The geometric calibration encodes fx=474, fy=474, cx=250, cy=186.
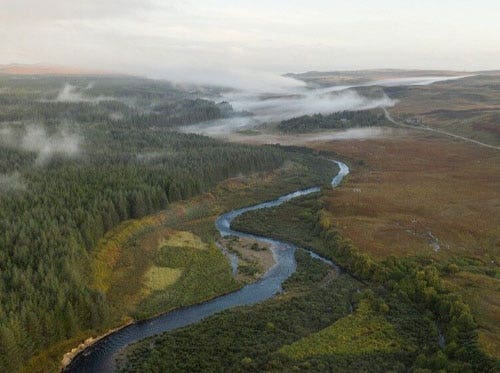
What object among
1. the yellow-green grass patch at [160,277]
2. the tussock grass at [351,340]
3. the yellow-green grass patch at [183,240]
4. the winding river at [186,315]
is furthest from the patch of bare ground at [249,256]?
the tussock grass at [351,340]

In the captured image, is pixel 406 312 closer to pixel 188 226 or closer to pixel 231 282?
pixel 231 282

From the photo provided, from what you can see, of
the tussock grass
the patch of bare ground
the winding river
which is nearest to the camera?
the tussock grass

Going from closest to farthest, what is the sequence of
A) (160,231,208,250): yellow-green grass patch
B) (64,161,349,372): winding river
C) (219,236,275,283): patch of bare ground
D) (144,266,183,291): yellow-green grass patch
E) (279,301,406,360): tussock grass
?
(279,301,406,360): tussock grass
(64,161,349,372): winding river
(144,266,183,291): yellow-green grass patch
(219,236,275,283): patch of bare ground
(160,231,208,250): yellow-green grass patch

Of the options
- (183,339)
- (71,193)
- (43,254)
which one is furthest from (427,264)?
(71,193)

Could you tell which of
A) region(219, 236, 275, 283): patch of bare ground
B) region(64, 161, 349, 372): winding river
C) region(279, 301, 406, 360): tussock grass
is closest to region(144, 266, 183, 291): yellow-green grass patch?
region(64, 161, 349, 372): winding river

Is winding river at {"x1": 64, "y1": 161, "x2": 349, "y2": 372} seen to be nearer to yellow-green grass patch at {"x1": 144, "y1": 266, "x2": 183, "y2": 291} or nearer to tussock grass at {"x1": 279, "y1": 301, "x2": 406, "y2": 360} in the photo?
yellow-green grass patch at {"x1": 144, "y1": 266, "x2": 183, "y2": 291}

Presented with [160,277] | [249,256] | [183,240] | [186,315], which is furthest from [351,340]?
[183,240]

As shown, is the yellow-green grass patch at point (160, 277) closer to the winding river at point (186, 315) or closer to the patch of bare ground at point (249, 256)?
the winding river at point (186, 315)

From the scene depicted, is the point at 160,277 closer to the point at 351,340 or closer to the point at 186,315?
the point at 186,315
